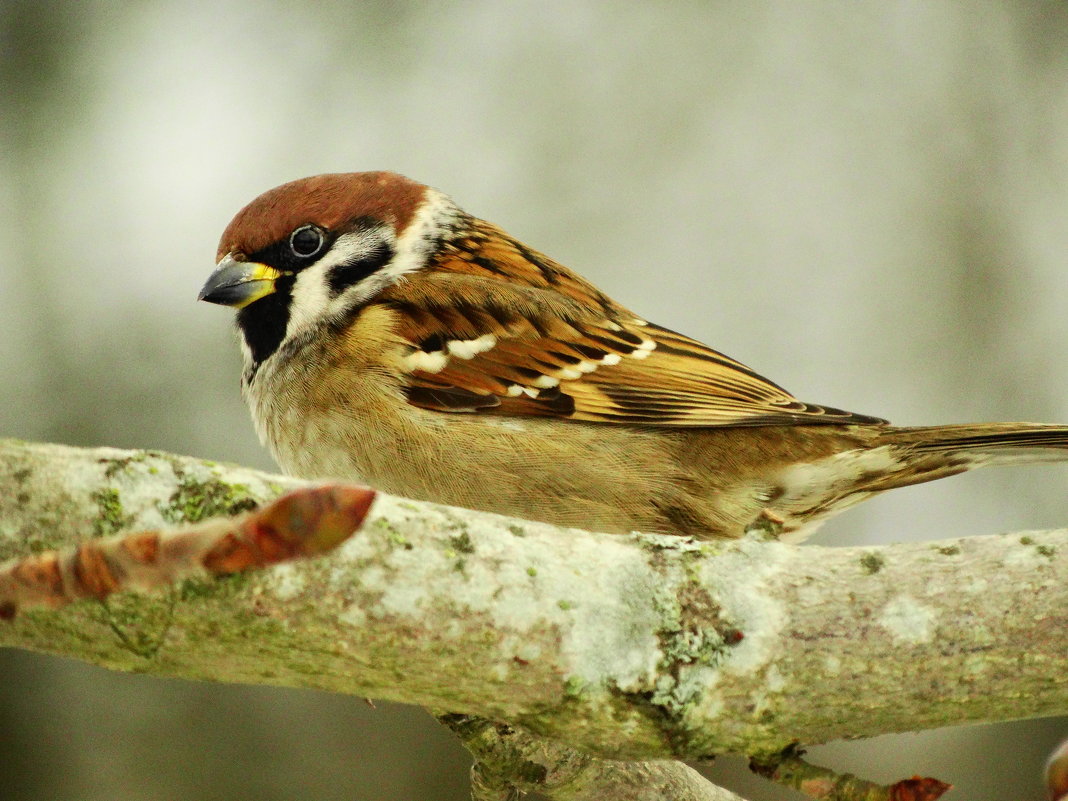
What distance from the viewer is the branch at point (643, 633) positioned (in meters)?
1.46

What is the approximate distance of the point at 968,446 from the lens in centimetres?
249

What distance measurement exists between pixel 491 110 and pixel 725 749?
14.8 feet

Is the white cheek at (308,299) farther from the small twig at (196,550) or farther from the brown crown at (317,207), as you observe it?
the small twig at (196,550)

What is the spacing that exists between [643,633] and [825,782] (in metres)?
0.36

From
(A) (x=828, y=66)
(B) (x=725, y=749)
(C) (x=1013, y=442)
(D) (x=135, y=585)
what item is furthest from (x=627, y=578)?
(A) (x=828, y=66)

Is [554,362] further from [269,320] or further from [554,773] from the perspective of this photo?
[554,773]

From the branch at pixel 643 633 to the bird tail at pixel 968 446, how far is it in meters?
0.79

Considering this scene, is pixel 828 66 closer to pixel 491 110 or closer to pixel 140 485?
pixel 491 110

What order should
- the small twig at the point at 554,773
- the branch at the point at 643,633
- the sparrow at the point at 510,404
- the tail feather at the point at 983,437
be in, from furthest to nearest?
1. the sparrow at the point at 510,404
2. the tail feather at the point at 983,437
3. the small twig at the point at 554,773
4. the branch at the point at 643,633

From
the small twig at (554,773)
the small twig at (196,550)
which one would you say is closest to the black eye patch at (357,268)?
the small twig at (554,773)

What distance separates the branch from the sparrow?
2.71ft

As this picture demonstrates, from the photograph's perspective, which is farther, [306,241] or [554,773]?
[306,241]

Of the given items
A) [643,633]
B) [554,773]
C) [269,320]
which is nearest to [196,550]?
[643,633]

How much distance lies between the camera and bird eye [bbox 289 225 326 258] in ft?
9.12
